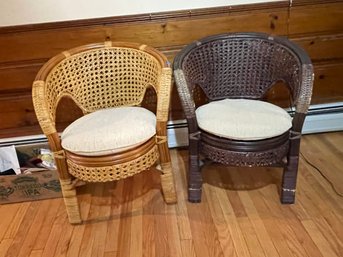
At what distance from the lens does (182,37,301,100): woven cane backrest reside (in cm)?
196

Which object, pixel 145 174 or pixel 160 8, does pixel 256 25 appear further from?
pixel 145 174

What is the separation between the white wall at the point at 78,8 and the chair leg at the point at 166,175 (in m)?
0.86

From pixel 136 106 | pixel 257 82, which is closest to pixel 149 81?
pixel 136 106

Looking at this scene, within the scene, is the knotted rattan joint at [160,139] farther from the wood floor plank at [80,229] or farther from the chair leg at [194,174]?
the wood floor plank at [80,229]

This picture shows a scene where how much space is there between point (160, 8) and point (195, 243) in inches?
51.8

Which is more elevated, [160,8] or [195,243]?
[160,8]

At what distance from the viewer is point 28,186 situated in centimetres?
200

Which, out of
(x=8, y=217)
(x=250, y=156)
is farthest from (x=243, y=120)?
(x=8, y=217)

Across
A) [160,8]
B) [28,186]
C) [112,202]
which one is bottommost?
[112,202]

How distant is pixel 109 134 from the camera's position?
65.6 inches

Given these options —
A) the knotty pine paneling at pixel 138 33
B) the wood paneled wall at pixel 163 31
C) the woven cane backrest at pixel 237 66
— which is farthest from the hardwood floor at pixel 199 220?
the knotty pine paneling at pixel 138 33

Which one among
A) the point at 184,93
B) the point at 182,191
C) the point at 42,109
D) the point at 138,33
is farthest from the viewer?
the point at 138,33

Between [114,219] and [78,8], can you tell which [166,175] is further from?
[78,8]

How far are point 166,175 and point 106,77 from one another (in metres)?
0.64
